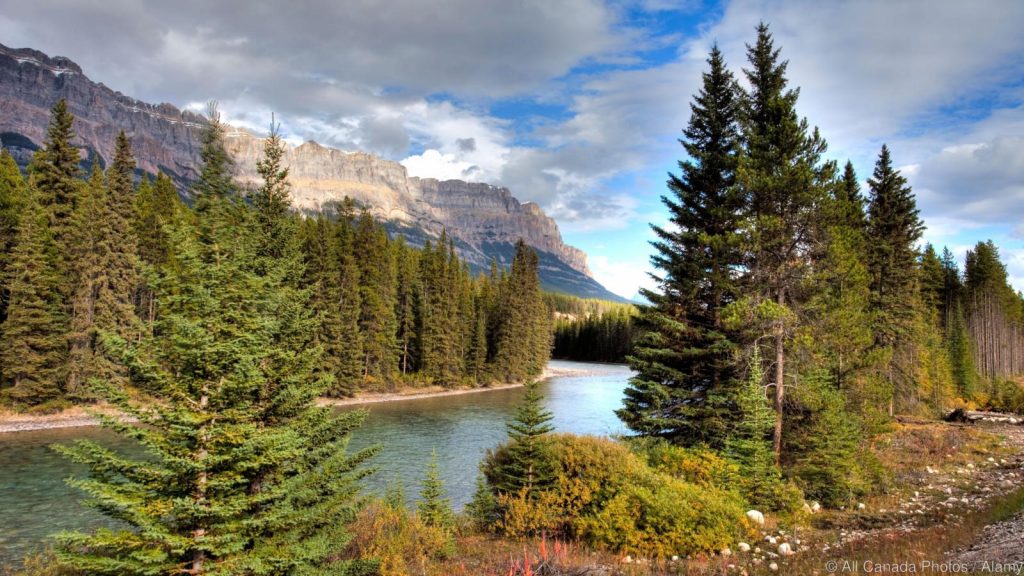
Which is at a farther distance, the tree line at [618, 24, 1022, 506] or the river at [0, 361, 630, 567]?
the river at [0, 361, 630, 567]

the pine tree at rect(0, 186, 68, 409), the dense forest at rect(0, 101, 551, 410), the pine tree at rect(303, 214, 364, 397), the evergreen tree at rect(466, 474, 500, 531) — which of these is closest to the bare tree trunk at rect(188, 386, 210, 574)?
the dense forest at rect(0, 101, 551, 410)

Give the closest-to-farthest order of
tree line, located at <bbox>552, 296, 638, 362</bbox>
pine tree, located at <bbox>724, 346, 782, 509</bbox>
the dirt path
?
the dirt path
pine tree, located at <bbox>724, 346, 782, 509</bbox>
tree line, located at <bbox>552, 296, 638, 362</bbox>

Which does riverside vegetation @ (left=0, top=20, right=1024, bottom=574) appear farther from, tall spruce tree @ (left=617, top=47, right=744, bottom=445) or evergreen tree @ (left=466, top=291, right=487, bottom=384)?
evergreen tree @ (left=466, top=291, right=487, bottom=384)

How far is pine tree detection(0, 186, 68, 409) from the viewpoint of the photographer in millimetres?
35219

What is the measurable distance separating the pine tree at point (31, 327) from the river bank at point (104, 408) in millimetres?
1278

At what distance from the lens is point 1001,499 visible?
1477cm

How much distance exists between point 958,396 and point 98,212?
253ft

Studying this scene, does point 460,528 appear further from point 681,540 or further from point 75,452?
point 75,452

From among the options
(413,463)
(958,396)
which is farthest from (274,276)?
(958,396)

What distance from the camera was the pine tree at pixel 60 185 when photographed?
3909cm

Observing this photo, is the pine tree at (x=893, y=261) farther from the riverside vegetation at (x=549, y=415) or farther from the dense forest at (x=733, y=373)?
the dense forest at (x=733, y=373)

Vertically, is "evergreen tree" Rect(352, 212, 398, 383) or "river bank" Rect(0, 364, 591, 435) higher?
"evergreen tree" Rect(352, 212, 398, 383)

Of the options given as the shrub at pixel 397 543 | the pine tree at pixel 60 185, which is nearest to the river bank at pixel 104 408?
the shrub at pixel 397 543

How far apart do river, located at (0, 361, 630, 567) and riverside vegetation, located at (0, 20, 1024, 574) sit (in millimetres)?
3134
